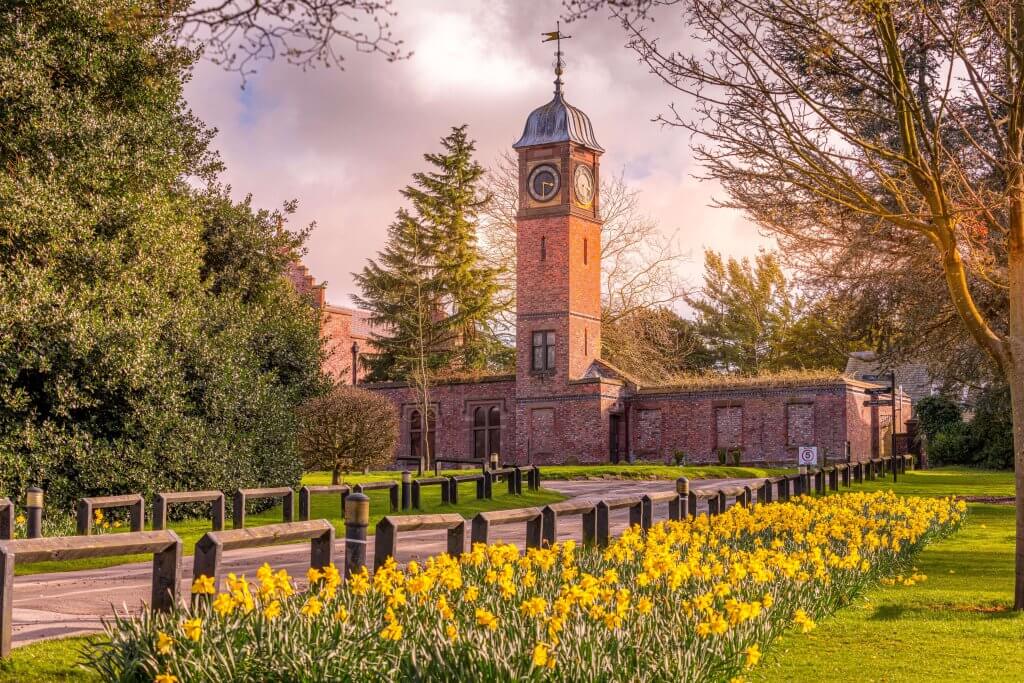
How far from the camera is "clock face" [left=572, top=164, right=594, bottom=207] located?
1876 inches

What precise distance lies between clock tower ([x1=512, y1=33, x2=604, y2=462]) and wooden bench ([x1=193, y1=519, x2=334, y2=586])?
3997 centimetres

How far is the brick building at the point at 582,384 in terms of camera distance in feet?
153

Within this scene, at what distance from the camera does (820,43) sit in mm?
10031

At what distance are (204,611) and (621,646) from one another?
2318 millimetres

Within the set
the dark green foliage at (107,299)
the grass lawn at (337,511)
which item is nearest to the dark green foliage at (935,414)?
the grass lawn at (337,511)

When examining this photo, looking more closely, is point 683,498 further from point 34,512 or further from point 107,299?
point 107,299

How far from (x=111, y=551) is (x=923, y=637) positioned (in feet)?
19.5

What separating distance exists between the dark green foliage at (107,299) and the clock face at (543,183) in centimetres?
2421

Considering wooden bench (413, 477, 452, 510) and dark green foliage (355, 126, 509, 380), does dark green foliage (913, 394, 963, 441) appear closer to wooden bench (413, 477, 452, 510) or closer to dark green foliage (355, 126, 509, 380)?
dark green foliage (355, 126, 509, 380)

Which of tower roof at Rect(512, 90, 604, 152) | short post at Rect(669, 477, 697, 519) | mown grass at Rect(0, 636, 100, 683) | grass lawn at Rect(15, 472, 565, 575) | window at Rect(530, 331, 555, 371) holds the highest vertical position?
tower roof at Rect(512, 90, 604, 152)

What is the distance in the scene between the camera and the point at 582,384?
47188mm

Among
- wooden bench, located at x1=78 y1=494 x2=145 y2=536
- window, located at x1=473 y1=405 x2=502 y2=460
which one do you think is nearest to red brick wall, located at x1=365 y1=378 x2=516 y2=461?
window, located at x1=473 y1=405 x2=502 y2=460

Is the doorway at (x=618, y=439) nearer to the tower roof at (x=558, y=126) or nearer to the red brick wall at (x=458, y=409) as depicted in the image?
the red brick wall at (x=458, y=409)

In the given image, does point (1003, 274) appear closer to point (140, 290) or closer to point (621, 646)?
point (621, 646)
